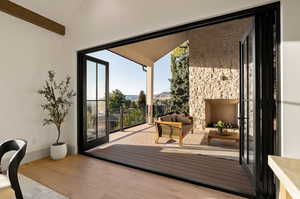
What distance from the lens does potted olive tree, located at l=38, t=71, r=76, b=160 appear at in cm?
319

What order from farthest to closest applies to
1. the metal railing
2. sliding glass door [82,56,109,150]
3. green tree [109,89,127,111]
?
green tree [109,89,127,111] → the metal railing → sliding glass door [82,56,109,150]

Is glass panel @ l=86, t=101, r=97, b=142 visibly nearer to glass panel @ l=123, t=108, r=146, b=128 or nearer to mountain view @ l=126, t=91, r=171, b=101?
glass panel @ l=123, t=108, r=146, b=128

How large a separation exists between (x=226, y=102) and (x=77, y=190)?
5.78 meters

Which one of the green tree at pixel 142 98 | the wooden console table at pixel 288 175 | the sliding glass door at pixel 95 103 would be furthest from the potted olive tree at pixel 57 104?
the green tree at pixel 142 98

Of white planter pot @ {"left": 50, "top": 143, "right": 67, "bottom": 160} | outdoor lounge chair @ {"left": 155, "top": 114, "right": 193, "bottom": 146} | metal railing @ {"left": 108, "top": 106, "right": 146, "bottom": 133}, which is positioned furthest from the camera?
metal railing @ {"left": 108, "top": 106, "right": 146, "bottom": 133}

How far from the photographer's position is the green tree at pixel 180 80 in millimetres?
8492

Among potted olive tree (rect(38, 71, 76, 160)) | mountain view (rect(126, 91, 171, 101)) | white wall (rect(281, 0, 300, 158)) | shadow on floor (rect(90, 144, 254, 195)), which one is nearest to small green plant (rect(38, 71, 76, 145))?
A: potted olive tree (rect(38, 71, 76, 160))

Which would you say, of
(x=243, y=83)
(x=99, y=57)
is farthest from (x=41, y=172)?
(x=243, y=83)

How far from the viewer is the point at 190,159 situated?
3221 millimetres

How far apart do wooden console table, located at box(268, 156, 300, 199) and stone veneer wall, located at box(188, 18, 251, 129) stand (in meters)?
5.38

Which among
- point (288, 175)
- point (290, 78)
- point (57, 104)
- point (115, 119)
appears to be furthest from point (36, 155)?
point (290, 78)

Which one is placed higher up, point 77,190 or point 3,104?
point 3,104

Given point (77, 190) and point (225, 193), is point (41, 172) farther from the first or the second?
point (225, 193)

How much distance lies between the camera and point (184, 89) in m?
8.54
